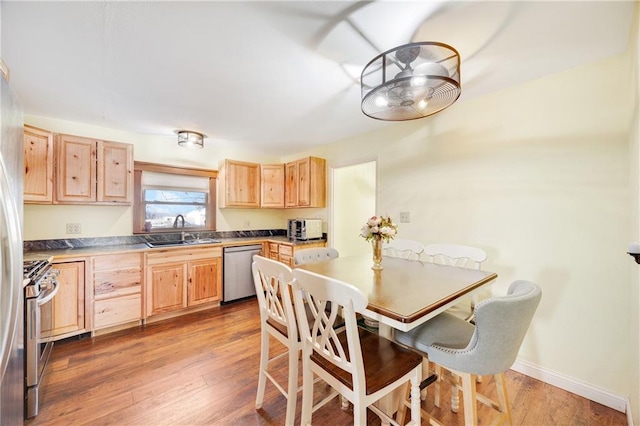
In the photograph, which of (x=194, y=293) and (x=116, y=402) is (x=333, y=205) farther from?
(x=116, y=402)

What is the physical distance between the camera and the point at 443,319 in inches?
59.6

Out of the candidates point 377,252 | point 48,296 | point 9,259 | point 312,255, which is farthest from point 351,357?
point 48,296

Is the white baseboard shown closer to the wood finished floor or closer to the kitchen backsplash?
the wood finished floor

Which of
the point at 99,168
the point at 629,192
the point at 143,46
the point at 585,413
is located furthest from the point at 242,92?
the point at 585,413

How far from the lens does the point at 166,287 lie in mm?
2969

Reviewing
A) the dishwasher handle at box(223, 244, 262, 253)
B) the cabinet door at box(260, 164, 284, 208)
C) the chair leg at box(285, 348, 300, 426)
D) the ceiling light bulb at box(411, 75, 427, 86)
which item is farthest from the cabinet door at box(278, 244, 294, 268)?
the ceiling light bulb at box(411, 75, 427, 86)

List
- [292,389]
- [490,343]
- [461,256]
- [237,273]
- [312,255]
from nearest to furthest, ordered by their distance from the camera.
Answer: [490,343] → [292,389] → [461,256] → [312,255] → [237,273]

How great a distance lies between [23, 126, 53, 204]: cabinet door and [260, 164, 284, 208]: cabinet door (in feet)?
7.81

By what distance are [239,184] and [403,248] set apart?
268cm

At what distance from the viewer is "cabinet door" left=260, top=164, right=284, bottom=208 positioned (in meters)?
4.12

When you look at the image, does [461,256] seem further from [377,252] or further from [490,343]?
[490,343]

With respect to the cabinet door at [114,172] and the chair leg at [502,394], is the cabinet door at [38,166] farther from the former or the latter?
the chair leg at [502,394]

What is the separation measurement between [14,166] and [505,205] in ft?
10.3

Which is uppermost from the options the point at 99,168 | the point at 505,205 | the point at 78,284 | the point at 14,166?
the point at 99,168
